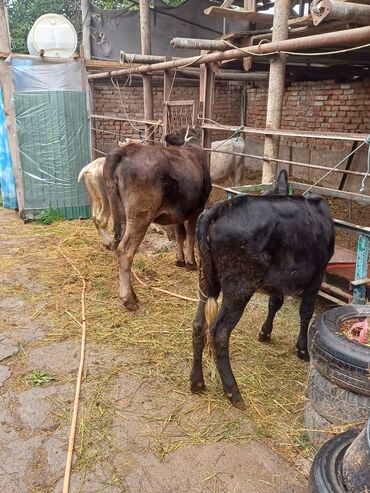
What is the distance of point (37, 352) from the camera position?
371cm

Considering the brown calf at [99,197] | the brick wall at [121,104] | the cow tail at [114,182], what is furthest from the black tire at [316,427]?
the brick wall at [121,104]

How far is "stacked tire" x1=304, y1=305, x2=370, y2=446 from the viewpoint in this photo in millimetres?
2254

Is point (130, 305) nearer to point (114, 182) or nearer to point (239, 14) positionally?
point (114, 182)

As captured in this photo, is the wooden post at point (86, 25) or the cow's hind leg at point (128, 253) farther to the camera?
the wooden post at point (86, 25)

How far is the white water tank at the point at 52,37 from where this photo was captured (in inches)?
315

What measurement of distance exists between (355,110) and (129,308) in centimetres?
693

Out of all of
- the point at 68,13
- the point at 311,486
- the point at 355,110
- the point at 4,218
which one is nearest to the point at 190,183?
the point at 311,486

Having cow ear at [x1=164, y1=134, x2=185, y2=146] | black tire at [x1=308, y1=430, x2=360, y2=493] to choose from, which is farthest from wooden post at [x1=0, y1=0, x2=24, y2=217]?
black tire at [x1=308, y1=430, x2=360, y2=493]

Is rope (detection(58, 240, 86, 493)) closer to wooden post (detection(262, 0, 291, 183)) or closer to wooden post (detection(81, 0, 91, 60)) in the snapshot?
wooden post (detection(262, 0, 291, 183))

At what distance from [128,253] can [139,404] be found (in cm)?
185

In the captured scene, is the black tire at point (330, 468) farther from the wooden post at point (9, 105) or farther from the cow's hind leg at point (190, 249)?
the wooden post at point (9, 105)

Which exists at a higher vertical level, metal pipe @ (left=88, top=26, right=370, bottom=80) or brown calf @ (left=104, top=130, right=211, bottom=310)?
metal pipe @ (left=88, top=26, right=370, bottom=80)

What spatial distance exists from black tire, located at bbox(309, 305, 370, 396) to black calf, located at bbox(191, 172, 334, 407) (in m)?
0.50

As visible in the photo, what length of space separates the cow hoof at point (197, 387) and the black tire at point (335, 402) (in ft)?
2.79
